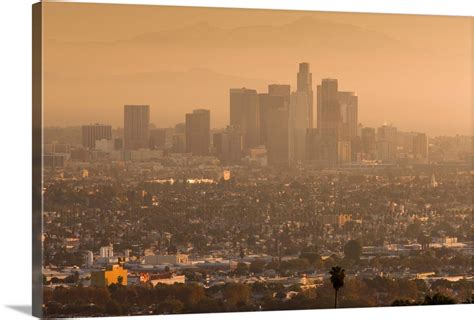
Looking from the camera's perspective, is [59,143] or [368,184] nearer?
[59,143]

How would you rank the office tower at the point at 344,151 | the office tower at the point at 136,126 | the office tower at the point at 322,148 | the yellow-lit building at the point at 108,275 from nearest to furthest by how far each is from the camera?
1. the yellow-lit building at the point at 108,275
2. the office tower at the point at 136,126
3. the office tower at the point at 322,148
4. the office tower at the point at 344,151

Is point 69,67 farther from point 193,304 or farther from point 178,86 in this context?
point 193,304

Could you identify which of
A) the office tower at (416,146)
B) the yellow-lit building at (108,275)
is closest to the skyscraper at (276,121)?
the office tower at (416,146)

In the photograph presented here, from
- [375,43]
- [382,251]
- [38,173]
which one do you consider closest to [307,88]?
[375,43]

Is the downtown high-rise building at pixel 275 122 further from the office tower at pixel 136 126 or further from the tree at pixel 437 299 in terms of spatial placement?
the tree at pixel 437 299

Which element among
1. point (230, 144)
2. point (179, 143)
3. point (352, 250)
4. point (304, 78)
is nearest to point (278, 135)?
point (230, 144)

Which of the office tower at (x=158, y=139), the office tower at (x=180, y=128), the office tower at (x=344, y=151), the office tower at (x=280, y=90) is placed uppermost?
the office tower at (x=280, y=90)
